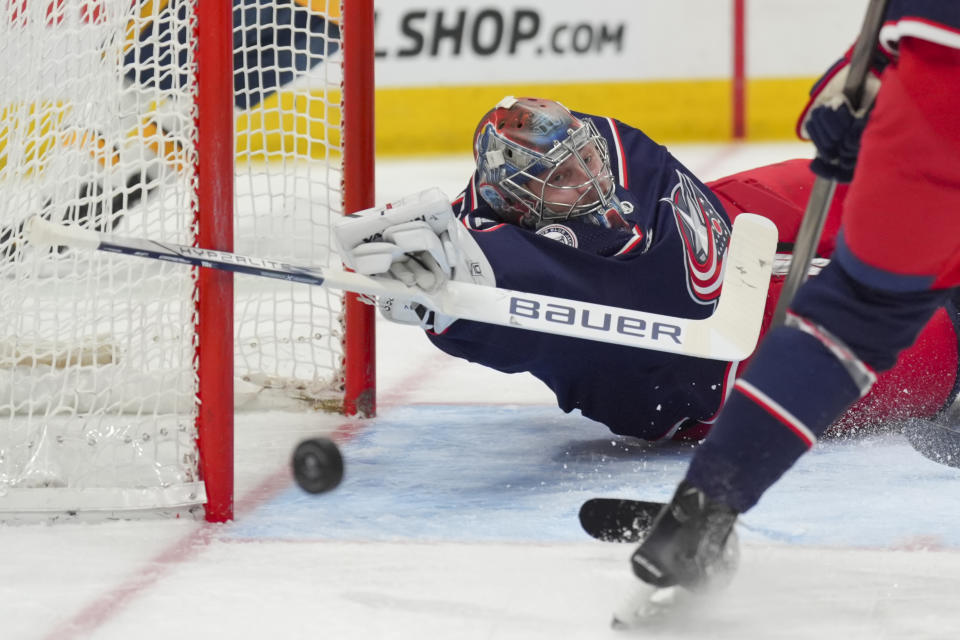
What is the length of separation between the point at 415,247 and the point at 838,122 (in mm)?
641

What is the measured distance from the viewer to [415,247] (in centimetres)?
191

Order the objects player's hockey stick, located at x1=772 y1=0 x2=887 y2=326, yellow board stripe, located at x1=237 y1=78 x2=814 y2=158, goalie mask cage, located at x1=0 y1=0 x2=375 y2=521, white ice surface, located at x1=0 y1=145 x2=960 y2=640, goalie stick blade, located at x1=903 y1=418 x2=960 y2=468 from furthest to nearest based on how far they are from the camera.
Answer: yellow board stripe, located at x1=237 y1=78 x2=814 y2=158 < goalie stick blade, located at x1=903 y1=418 x2=960 y2=468 < goalie mask cage, located at x1=0 y1=0 x2=375 y2=521 < white ice surface, located at x1=0 y1=145 x2=960 y2=640 < player's hockey stick, located at x1=772 y1=0 x2=887 y2=326

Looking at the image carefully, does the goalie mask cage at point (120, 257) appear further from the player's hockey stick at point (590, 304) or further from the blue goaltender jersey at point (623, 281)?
the blue goaltender jersey at point (623, 281)

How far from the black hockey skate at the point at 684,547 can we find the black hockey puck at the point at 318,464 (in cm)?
60

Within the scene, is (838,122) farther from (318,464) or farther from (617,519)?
(318,464)

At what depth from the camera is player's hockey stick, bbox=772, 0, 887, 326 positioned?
57.9 inches

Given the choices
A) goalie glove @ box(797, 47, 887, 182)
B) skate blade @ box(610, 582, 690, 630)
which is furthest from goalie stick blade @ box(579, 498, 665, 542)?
goalie glove @ box(797, 47, 887, 182)

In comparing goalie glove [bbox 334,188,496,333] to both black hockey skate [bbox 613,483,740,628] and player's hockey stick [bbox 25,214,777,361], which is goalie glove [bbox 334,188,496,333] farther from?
black hockey skate [bbox 613,483,740,628]

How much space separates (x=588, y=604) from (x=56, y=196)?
3.40 ft

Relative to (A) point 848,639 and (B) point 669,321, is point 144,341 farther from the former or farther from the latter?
(A) point 848,639

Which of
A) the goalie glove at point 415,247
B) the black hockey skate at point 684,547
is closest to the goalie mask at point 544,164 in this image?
the goalie glove at point 415,247

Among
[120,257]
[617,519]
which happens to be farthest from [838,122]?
[120,257]

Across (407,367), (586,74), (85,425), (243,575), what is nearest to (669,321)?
(243,575)

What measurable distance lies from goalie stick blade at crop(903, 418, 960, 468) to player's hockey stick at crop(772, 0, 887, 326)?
2.42 feet
